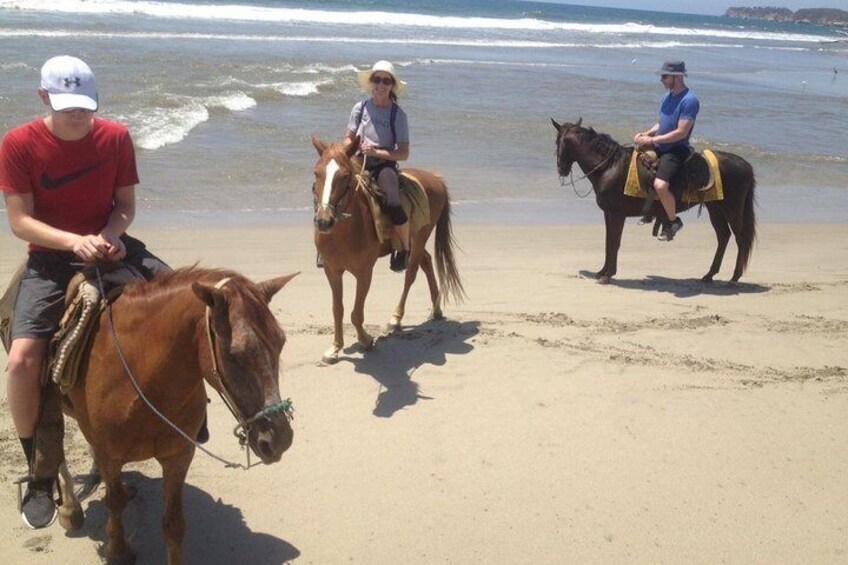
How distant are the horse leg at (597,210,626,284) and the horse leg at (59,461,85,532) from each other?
644 centimetres

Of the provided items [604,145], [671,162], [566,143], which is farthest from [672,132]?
[566,143]

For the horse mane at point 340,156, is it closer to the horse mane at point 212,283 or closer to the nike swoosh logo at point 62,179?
the nike swoosh logo at point 62,179

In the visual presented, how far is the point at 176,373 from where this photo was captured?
3.52 meters

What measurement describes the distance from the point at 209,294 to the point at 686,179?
7756mm

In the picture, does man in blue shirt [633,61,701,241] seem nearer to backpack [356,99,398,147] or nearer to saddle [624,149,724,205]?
saddle [624,149,724,205]

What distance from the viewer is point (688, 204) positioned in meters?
10.0

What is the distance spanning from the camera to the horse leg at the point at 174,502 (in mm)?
3818

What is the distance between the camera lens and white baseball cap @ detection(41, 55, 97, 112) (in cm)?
357

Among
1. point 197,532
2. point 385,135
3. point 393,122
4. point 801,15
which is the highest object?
point 801,15

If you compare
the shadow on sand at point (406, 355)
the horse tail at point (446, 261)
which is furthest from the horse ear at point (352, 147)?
the horse tail at point (446, 261)

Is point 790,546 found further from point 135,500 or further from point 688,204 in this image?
point 688,204

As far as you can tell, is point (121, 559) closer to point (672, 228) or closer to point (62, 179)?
point (62, 179)

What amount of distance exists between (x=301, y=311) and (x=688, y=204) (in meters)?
4.92

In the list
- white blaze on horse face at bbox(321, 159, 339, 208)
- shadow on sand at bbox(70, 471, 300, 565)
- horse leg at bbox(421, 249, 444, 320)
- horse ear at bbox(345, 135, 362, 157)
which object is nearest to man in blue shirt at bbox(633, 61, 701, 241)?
horse leg at bbox(421, 249, 444, 320)
